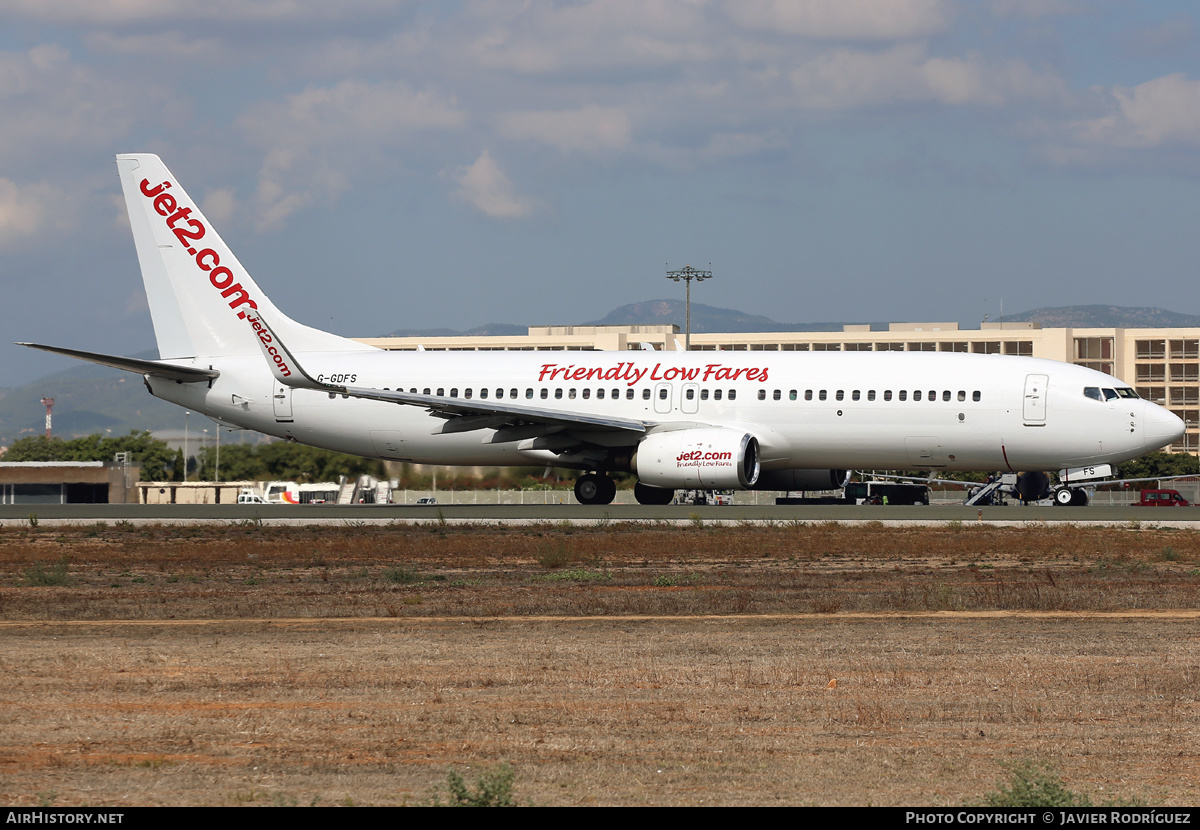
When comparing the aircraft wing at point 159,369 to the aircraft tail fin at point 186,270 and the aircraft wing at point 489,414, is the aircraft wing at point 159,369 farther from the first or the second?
the aircraft wing at point 489,414

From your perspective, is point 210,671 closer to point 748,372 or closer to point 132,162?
A: point 748,372

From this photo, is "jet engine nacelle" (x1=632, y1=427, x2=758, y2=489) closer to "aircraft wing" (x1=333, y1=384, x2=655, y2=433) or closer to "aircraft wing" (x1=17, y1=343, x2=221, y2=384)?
"aircraft wing" (x1=333, y1=384, x2=655, y2=433)

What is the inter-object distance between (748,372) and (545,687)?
74.6 ft

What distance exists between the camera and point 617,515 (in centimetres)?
2903

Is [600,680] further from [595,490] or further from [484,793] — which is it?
[595,490]

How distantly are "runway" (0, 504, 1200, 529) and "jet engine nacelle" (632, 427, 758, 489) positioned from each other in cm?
71

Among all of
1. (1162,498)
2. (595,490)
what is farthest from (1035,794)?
(1162,498)

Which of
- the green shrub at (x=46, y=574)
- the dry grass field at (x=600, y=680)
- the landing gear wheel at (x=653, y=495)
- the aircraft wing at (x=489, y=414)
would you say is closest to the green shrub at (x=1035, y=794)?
the dry grass field at (x=600, y=680)

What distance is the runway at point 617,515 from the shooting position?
28219 millimetres

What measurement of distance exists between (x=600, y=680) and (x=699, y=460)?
20146 millimetres

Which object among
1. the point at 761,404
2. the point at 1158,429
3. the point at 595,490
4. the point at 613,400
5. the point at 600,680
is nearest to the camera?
the point at 600,680

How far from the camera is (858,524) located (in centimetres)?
2778

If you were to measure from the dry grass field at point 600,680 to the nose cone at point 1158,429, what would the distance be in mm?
10464

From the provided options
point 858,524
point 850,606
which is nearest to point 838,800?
point 850,606
